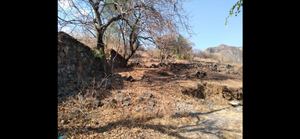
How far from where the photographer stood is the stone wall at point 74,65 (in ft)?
10.1

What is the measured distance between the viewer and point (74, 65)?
351cm

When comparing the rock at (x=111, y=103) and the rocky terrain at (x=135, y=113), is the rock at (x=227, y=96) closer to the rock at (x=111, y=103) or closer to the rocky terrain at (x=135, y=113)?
the rocky terrain at (x=135, y=113)

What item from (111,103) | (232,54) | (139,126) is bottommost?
(139,126)

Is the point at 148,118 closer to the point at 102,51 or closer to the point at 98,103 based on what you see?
the point at 98,103

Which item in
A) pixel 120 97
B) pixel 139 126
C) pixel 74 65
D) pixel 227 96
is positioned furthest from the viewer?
pixel 227 96

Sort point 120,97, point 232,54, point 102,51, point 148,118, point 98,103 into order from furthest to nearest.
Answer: point 232,54 → point 102,51 → point 120,97 → point 98,103 → point 148,118

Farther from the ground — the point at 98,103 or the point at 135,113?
the point at 98,103

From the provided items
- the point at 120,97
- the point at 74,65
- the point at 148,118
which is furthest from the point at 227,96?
the point at 74,65

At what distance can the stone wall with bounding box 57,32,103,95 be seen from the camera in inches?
121
